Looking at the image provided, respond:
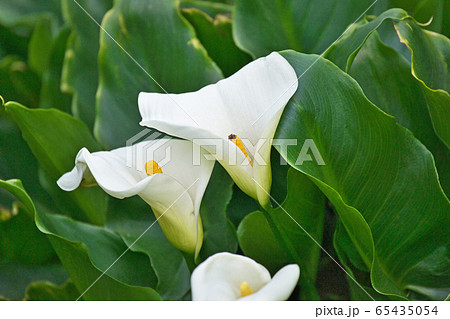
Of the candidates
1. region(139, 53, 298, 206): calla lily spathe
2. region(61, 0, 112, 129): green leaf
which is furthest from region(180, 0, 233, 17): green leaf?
region(139, 53, 298, 206): calla lily spathe

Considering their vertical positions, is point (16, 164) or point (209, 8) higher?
point (209, 8)

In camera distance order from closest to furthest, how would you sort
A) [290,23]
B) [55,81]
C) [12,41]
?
[290,23] < [55,81] < [12,41]

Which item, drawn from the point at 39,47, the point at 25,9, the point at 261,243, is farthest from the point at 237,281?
the point at 25,9

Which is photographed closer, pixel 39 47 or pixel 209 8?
pixel 209 8

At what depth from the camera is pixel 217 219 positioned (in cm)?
52

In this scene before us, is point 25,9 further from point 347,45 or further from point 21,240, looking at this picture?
point 347,45

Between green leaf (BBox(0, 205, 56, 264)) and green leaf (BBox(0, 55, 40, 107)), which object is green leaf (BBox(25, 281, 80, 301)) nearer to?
green leaf (BBox(0, 205, 56, 264))

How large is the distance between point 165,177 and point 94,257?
0.19m

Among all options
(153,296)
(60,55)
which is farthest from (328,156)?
(60,55)

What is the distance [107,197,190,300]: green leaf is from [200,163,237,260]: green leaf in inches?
1.4

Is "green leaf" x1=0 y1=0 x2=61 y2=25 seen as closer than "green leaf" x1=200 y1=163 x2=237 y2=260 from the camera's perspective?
No

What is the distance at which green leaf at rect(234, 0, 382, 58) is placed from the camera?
555 millimetres

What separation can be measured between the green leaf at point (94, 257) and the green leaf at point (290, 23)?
0.25 meters

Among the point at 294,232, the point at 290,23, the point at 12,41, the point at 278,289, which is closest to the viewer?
the point at 278,289
